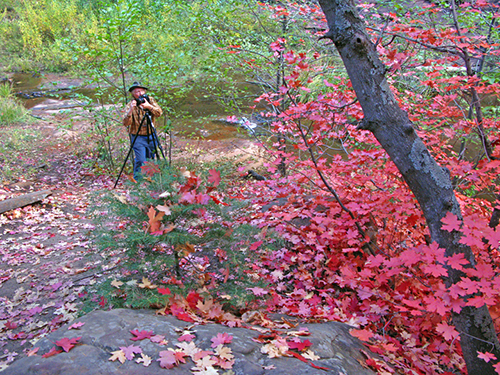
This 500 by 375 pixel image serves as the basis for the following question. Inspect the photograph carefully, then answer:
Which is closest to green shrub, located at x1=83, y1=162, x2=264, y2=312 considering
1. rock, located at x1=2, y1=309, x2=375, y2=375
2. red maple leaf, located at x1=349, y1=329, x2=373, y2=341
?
rock, located at x1=2, y1=309, x2=375, y2=375

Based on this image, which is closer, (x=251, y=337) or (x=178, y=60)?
(x=251, y=337)

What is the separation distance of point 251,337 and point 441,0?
4.57 m

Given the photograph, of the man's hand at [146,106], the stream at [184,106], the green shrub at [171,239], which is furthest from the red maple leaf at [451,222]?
the stream at [184,106]

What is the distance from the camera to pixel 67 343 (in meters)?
1.78

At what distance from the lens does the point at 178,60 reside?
22.9 ft

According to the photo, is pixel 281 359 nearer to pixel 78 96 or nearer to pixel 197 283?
pixel 197 283

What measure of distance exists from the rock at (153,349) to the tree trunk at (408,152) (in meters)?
0.80

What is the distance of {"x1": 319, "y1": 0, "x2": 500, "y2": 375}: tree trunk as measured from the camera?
7.58 ft

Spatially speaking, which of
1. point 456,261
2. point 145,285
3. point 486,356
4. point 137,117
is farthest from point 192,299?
point 137,117

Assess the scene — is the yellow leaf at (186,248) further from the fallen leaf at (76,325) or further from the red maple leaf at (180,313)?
the fallen leaf at (76,325)

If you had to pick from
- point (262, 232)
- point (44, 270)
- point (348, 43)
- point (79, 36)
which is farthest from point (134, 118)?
point (79, 36)

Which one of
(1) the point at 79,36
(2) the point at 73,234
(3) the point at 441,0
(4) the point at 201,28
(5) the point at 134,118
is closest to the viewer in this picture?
(3) the point at 441,0

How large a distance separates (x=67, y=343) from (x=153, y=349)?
0.44 m

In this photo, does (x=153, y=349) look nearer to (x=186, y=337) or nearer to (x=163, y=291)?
(x=186, y=337)
